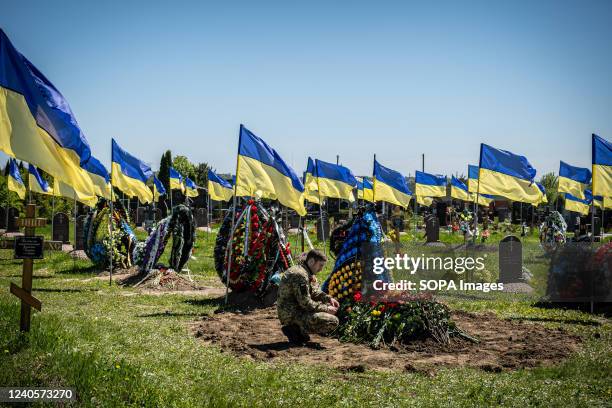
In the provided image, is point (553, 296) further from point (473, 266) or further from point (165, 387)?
point (165, 387)

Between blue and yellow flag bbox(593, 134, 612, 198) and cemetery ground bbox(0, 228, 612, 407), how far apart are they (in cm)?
360

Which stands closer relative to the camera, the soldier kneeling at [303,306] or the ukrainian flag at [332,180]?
the soldier kneeling at [303,306]

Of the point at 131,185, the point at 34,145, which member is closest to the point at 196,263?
the point at 131,185

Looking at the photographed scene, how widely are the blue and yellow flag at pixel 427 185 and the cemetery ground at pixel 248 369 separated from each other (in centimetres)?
2134

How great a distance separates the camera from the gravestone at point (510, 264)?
1702cm

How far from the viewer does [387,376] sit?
770 cm

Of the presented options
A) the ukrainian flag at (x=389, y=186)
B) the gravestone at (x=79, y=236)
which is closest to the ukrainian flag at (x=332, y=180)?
the ukrainian flag at (x=389, y=186)

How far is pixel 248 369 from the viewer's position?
7.85 m

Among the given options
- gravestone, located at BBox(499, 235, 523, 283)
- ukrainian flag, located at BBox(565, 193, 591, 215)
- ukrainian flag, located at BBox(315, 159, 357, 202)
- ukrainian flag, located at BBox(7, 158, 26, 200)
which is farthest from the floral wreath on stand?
ukrainian flag, located at BBox(565, 193, 591, 215)

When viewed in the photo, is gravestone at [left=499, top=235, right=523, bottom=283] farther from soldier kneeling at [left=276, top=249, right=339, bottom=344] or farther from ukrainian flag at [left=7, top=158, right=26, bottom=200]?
ukrainian flag at [left=7, top=158, right=26, bottom=200]

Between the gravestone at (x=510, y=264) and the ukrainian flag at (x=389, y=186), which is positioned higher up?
the ukrainian flag at (x=389, y=186)

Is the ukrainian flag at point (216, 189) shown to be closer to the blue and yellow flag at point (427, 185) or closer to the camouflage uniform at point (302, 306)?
the blue and yellow flag at point (427, 185)

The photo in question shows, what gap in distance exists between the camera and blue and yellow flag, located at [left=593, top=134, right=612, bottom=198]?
14218 mm

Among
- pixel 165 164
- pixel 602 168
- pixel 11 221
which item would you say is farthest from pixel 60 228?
pixel 165 164
